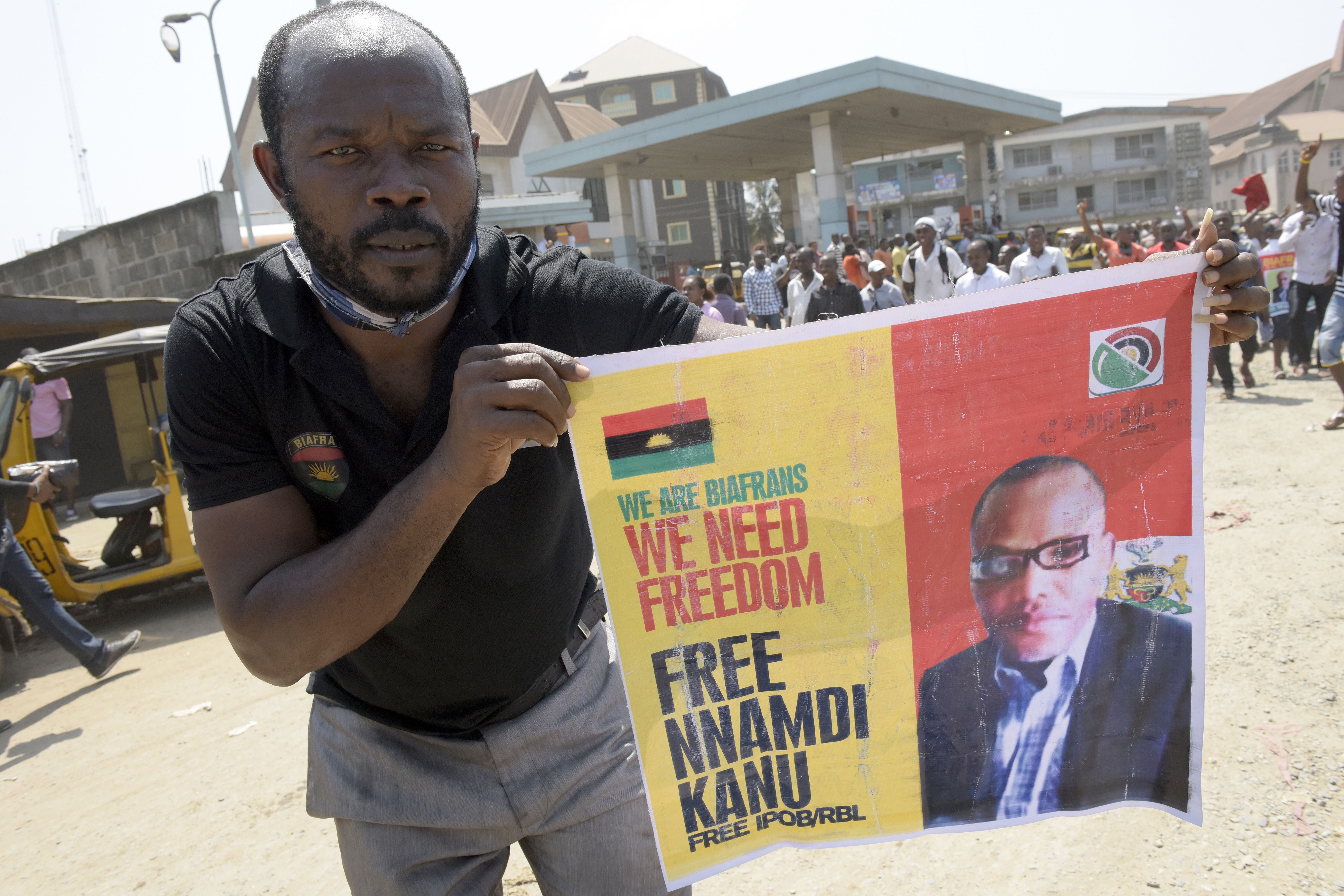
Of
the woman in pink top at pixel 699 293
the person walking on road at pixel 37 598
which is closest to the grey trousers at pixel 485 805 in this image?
the person walking on road at pixel 37 598

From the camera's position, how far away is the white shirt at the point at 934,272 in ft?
32.5

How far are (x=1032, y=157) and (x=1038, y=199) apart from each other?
276cm

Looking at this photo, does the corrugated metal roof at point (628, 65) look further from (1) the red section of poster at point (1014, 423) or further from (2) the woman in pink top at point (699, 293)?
(1) the red section of poster at point (1014, 423)

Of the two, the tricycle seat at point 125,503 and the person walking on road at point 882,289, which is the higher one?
the person walking on road at point 882,289

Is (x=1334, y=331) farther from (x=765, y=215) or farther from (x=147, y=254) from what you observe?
(x=765, y=215)

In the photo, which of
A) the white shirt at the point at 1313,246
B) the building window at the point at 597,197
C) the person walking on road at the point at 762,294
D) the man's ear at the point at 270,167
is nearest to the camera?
the man's ear at the point at 270,167

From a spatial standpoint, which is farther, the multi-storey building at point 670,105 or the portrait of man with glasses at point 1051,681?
the multi-storey building at point 670,105

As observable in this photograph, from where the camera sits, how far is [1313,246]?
792 cm

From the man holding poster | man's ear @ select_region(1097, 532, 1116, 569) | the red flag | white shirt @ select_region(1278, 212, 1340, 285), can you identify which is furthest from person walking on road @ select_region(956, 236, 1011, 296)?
the man holding poster

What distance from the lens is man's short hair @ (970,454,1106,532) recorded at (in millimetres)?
1519

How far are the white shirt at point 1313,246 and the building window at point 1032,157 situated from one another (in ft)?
177

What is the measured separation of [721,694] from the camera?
1.51m

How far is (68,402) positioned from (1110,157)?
6083cm

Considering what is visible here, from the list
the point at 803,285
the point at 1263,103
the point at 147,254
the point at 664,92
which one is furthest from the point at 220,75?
the point at 1263,103
